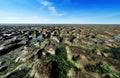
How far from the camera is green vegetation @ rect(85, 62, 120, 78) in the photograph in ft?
68.5

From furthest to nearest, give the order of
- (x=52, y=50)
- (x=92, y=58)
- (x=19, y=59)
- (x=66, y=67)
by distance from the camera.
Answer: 1. (x=52, y=50)
2. (x=19, y=59)
3. (x=92, y=58)
4. (x=66, y=67)

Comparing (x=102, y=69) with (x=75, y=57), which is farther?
(x=75, y=57)

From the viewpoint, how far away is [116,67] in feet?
73.8

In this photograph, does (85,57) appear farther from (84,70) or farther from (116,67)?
(116,67)

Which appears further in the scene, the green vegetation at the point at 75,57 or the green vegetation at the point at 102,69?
the green vegetation at the point at 75,57

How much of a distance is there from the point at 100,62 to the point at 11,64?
68.8ft

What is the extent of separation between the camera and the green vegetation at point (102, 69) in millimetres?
20864

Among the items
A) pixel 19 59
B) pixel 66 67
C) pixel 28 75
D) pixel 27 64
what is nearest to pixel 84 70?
pixel 66 67

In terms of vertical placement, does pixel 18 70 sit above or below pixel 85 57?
below

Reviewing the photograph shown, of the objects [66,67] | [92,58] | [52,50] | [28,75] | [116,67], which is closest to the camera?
[28,75]

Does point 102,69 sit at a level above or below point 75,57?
below

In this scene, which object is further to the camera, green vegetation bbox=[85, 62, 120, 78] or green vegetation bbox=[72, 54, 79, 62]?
green vegetation bbox=[72, 54, 79, 62]

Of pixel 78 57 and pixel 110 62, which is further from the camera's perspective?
pixel 78 57

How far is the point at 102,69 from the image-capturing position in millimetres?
22156
